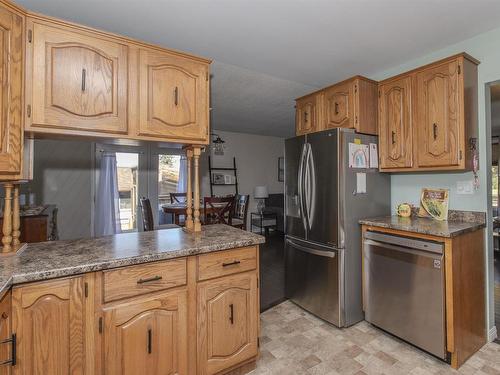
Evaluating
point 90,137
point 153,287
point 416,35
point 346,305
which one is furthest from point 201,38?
point 346,305

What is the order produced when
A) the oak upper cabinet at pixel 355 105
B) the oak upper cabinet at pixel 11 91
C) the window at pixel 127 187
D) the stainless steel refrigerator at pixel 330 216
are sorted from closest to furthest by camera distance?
the oak upper cabinet at pixel 11 91, the stainless steel refrigerator at pixel 330 216, the oak upper cabinet at pixel 355 105, the window at pixel 127 187

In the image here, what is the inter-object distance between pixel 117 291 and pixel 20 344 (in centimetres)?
41

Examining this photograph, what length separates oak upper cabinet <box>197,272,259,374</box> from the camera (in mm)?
1630

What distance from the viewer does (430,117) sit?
7.36ft

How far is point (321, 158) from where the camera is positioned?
99.3 inches

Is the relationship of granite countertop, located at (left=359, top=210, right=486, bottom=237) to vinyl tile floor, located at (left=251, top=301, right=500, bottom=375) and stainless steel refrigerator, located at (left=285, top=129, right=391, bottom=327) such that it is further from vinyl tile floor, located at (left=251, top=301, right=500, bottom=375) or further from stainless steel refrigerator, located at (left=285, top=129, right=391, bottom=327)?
vinyl tile floor, located at (left=251, top=301, right=500, bottom=375)

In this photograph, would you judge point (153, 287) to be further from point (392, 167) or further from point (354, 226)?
point (392, 167)

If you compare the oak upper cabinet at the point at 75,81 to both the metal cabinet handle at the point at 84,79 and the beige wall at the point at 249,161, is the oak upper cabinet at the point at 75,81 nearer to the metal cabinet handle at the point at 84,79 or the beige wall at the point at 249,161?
the metal cabinet handle at the point at 84,79

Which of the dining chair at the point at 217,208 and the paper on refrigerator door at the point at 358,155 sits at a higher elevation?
the paper on refrigerator door at the point at 358,155

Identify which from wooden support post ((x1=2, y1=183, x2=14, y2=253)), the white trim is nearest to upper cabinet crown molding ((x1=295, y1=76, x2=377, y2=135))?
the white trim

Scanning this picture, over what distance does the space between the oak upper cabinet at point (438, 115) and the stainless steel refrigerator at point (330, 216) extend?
44cm

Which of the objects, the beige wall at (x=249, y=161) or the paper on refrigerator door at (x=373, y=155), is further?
the beige wall at (x=249, y=161)

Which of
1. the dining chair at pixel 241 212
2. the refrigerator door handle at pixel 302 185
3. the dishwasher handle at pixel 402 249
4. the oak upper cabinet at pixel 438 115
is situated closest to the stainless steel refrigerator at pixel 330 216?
the refrigerator door handle at pixel 302 185

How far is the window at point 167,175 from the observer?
17.3 feet
